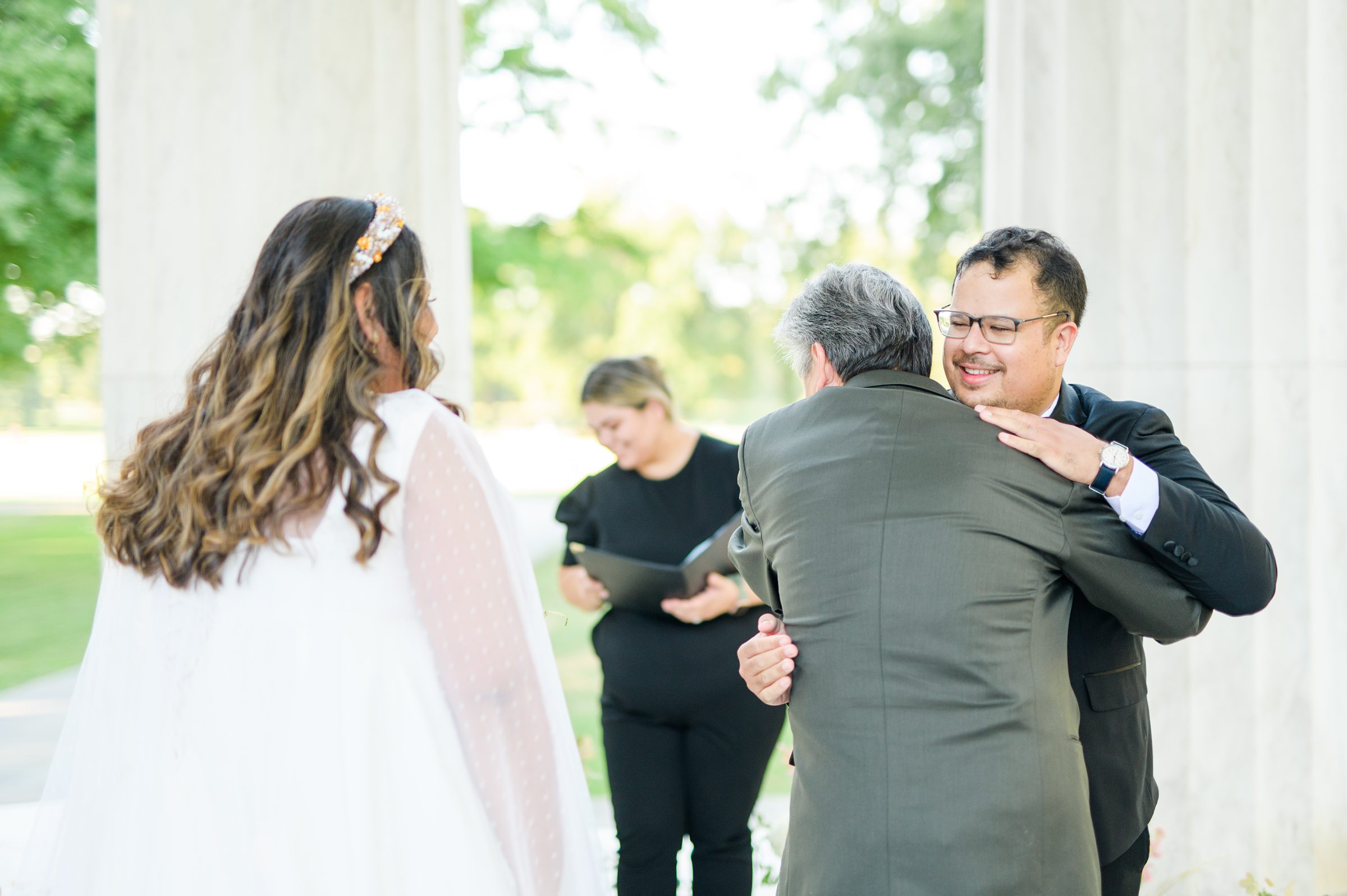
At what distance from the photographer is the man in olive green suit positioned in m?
1.80

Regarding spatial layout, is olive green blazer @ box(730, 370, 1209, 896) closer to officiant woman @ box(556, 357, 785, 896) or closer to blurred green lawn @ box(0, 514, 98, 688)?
Result: officiant woman @ box(556, 357, 785, 896)

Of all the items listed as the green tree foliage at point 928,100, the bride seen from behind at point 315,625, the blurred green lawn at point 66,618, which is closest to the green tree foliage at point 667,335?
the green tree foliage at point 928,100

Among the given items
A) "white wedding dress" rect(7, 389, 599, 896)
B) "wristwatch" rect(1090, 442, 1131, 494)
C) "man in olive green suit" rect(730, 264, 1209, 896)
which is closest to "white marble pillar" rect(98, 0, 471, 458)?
"white wedding dress" rect(7, 389, 599, 896)

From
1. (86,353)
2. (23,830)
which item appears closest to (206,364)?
(23,830)

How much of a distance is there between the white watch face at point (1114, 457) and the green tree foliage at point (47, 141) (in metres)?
8.00

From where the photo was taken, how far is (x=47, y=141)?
26.8 feet

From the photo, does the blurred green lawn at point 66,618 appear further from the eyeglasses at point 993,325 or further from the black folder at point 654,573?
the eyeglasses at point 993,325

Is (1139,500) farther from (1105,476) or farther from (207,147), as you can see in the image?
(207,147)

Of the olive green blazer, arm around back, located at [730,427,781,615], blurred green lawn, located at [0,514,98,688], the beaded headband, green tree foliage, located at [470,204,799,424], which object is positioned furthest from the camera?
green tree foliage, located at [470,204,799,424]

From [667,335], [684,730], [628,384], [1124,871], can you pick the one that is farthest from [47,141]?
[667,335]

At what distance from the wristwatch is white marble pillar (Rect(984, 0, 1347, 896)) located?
2278mm

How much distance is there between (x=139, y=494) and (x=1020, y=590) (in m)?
1.63

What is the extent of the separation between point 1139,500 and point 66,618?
1556 centimetres

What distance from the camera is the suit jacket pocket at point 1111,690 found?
2256 millimetres
